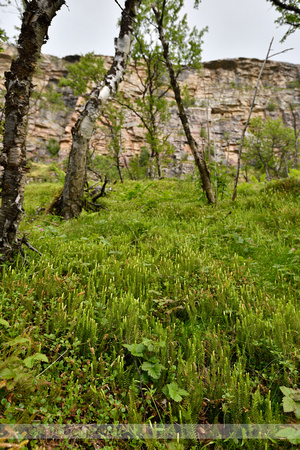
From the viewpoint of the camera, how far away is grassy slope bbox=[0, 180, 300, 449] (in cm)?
145

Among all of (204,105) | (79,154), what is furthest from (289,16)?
(204,105)

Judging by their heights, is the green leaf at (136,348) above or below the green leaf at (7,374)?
below

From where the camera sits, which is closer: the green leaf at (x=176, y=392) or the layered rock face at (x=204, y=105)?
the green leaf at (x=176, y=392)

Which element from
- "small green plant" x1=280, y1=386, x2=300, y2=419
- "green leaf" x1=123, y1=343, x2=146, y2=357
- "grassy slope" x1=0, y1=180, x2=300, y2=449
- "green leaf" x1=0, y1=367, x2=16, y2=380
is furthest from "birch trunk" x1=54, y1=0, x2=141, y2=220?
"small green plant" x1=280, y1=386, x2=300, y2=419

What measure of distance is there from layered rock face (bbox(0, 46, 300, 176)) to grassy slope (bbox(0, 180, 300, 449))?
5689 cm

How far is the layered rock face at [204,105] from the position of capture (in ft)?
195

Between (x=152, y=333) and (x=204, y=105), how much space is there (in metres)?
69.4

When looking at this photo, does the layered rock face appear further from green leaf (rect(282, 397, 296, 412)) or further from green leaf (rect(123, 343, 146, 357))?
green leaf (rect(282, 397, 296, 412))

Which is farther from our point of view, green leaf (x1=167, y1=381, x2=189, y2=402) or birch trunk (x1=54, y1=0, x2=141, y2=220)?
birch trunk (x1=54, y1=0, x2=141, y2=220)

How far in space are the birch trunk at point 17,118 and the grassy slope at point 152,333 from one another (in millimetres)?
570

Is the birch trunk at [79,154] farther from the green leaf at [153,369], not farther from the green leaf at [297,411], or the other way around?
the green leaf at [297,411]

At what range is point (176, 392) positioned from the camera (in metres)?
1.51

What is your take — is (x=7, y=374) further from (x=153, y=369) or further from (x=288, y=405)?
(x=288, y=405)

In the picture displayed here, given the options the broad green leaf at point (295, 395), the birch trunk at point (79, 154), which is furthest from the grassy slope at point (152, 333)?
the birch trunk at point (79, 154)
